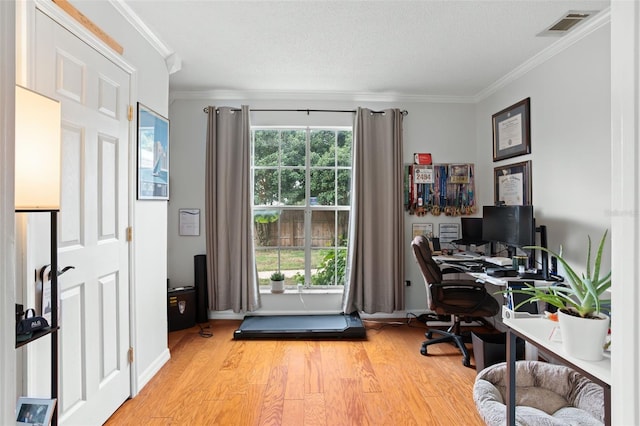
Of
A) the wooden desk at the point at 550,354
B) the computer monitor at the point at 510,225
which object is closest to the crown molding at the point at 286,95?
the computer monitor at the point at 510,225

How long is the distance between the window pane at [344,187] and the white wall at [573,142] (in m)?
1.75

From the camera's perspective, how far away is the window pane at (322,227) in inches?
158

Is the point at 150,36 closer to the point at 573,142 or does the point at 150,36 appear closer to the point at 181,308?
the point at 181,308

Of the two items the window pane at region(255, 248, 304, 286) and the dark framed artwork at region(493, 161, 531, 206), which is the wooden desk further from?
the window pane at region(255, 248, 304, 286)

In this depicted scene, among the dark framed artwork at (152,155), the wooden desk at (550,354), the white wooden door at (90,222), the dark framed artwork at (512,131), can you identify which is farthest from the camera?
the dark framed artwork at (512,131)

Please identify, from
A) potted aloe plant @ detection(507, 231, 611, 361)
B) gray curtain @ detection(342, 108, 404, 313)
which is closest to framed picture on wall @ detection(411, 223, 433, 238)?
gray curtain @ detection(342, 108, 404, 313)

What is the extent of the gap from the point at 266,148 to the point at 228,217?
908mm

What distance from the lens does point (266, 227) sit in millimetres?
3982

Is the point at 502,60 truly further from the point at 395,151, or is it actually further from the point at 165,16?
the point at 165,16

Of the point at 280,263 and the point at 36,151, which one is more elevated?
the point at 36,151

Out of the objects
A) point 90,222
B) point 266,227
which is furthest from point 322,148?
point 90,222

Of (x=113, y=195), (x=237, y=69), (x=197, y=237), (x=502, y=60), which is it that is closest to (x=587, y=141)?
(x=502, y=60)

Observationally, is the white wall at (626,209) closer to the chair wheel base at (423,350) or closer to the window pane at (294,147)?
the chair wheel base at (423,350)

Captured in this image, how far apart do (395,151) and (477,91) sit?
1.14 meters
